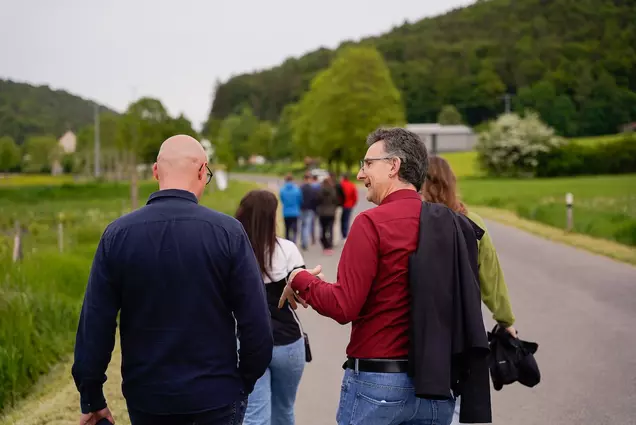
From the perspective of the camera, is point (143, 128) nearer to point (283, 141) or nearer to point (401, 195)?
point (401, 195)

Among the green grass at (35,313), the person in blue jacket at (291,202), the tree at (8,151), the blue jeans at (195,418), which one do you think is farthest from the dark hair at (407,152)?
the tree at (8,151)

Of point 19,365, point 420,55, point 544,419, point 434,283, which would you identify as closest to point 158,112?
point 19,365

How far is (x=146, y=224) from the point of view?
2.71 meters

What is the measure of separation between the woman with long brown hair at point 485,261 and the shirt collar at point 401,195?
1217 millimetres

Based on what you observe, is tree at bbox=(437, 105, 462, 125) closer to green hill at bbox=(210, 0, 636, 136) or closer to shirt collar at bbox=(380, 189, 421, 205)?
green hill at bbox=(210, 0, 636, 136)

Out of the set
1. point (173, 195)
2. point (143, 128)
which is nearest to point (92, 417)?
point (173, 195)

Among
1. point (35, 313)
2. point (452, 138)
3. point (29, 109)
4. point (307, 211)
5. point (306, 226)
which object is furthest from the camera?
point (452, 138)

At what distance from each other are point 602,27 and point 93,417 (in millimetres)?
78498

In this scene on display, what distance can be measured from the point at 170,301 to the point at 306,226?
49.6 ft

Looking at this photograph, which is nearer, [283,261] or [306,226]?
[283,261]

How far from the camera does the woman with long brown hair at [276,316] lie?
414 centimetres

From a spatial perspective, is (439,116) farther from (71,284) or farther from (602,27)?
(71,284)

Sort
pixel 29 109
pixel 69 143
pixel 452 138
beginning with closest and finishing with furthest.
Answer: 1. pixel 29 109
2. pixel 69 143
3. pixel 452 138

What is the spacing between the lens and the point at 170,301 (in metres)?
2.71
